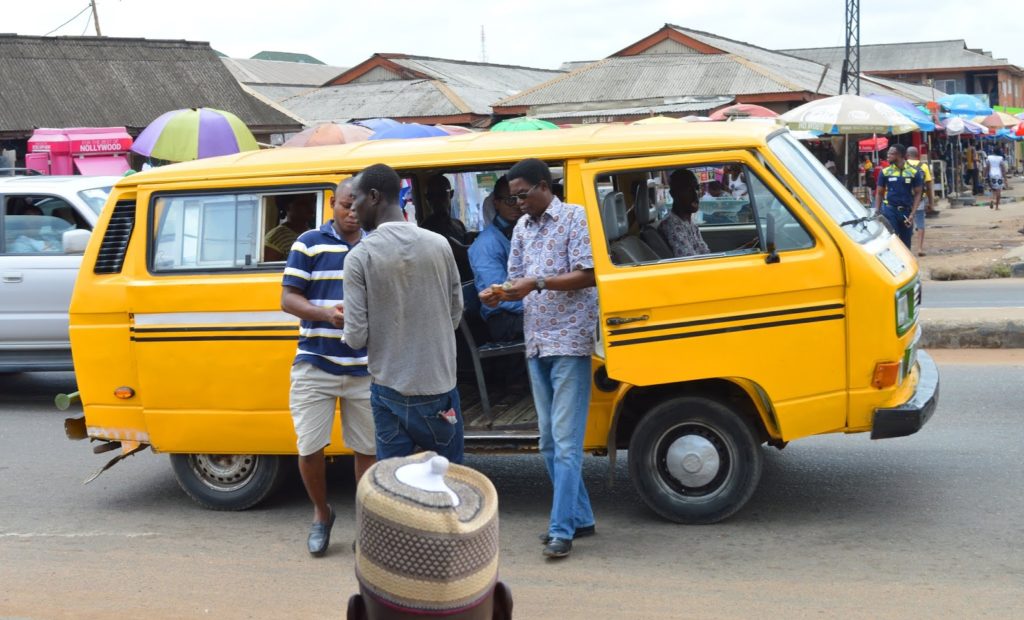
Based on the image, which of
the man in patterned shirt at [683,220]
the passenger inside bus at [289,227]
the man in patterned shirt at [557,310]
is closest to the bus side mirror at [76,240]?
the passenger inside bus at [289,227]

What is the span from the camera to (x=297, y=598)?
555cm

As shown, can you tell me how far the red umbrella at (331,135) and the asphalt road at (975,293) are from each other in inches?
290

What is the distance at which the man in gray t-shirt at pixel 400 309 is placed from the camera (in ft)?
17.1

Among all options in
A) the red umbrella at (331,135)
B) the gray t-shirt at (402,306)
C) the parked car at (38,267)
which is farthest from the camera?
the red umbrella at (331,135)

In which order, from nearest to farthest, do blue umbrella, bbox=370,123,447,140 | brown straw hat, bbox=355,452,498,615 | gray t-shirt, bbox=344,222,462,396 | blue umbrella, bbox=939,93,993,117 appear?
brown straw hat, bbox=355,452,498,615 → gray t-shirt, bbox=344,222,462,396 → blue umbrella, bbox=370,123,447,140 → blue umbrella, bbox=939,93,993,117

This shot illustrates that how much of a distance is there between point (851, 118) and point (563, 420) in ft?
52.6

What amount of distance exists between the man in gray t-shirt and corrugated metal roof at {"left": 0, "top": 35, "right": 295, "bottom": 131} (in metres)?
22.1

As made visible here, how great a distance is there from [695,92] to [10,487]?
2706cm

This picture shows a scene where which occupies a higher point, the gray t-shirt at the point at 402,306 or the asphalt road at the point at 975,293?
the gray t-shirt at the point at 402,306

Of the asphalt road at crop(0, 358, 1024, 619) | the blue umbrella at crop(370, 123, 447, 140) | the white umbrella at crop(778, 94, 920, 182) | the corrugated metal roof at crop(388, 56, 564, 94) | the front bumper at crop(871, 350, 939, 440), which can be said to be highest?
the corrugated metal roof at crop(388, 56, 564, 94)

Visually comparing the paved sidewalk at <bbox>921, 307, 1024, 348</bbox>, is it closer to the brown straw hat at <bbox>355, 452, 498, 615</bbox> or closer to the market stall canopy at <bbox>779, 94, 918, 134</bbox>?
the brown straw hat at <bbox>355, 452, 498, 615</bbox>

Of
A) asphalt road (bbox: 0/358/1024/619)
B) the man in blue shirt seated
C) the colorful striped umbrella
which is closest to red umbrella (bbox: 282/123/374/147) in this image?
the colorful striped umbrella

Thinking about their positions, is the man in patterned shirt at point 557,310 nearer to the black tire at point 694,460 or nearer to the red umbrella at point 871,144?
the black tire at point 694,460

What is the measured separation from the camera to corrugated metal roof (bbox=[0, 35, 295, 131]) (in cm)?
2619
